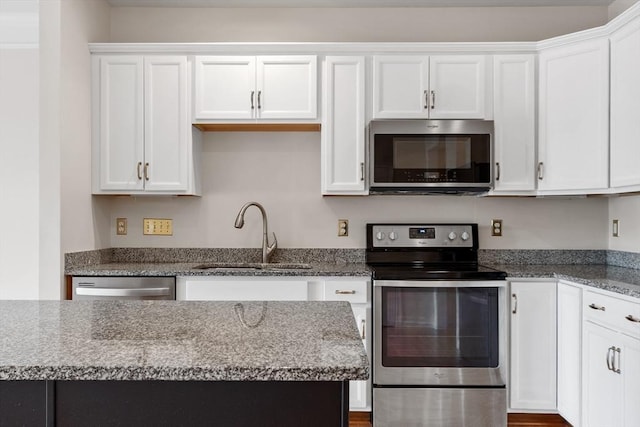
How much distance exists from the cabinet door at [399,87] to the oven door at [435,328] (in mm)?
1034

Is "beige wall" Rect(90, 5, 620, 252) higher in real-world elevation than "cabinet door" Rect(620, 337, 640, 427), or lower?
higher

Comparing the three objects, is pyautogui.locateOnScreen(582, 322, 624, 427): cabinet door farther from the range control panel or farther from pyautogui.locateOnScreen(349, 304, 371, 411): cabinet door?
pyautogui.locateOnScreen(349, 304, 371, 411): cabinet door

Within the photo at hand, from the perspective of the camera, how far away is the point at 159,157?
2805 mm

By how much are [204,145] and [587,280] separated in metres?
2.41

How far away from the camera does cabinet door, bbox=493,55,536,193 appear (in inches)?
108

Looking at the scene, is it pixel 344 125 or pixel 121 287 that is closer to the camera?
pixel 121 287

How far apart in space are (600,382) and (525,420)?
61cm

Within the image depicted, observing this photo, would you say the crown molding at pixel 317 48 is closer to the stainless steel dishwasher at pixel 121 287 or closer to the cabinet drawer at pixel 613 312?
the stainless steel dishwasher at pixel 121 287

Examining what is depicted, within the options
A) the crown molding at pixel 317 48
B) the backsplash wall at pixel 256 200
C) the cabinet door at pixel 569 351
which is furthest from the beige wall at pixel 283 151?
the cabinet door at pixel 569 351

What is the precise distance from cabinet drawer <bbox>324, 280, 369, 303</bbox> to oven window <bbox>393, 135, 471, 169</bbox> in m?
0.74

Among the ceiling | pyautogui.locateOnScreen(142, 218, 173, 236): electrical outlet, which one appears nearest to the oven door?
pyautogui.locateOnScreen(142, 218, 173, 236): electrical outlet

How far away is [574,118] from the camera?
2.60 m

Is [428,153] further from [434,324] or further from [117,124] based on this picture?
[117,124]

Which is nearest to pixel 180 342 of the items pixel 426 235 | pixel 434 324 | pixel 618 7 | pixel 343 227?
pixel 434 324
